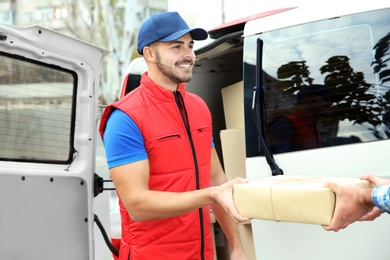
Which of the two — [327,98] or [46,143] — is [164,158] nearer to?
[46,143]

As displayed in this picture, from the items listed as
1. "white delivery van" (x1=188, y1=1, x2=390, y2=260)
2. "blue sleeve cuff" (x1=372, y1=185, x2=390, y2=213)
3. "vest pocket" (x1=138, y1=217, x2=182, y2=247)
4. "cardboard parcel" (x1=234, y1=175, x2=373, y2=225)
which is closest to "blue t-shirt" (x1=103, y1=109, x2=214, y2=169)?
"vest pocket" (x1=138, y1=217, x2=182, y2=247)

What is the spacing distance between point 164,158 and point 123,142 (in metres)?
0.18

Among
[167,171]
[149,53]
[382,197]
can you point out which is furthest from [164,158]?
[382,197]

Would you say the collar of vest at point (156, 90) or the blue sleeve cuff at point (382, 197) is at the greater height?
the collar of vest at point (156, 90)

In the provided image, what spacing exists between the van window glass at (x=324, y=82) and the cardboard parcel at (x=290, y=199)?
0.67 meters

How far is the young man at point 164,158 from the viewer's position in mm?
2838

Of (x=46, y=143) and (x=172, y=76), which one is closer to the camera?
(x=172, y=76)

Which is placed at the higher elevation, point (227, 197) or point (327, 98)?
point (327, 98)

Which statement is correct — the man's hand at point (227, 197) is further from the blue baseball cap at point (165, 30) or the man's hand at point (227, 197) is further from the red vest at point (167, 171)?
the blue baseball cap at point (165, 30)

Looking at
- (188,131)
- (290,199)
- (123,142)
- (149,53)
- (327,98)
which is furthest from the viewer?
(327,98)

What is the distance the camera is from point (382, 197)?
7.73ft

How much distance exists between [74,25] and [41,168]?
1681 centimetres

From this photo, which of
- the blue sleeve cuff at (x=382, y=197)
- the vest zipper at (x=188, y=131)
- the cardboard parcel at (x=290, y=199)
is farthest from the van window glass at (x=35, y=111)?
the blue sleeve cuff at (x=382, y=197)

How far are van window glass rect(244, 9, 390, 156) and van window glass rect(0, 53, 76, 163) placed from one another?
880 mm
